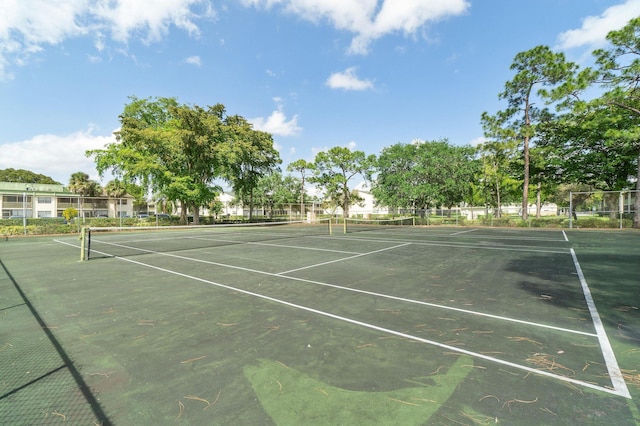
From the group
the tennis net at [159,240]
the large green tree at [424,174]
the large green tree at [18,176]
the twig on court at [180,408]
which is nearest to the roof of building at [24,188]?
the large green tree at [18,176]

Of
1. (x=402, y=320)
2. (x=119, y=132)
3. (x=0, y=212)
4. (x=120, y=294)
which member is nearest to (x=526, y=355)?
(x=402, y=320)

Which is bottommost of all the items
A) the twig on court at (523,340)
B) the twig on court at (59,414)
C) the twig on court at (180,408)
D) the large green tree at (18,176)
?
the twig on court at (523,340)

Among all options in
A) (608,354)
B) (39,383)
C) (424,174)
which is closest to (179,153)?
(424,174)

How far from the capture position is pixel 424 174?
128 ft

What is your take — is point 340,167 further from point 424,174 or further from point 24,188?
point 24,188

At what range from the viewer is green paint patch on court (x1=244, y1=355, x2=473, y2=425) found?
7.88ft

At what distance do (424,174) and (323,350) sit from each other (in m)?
38.9

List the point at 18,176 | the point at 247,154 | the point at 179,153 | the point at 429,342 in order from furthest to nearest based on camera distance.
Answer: the point at 18,176 < the point at 247,154 < the point at 179,153 < the point at 429,342

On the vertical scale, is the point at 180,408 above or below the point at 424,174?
below

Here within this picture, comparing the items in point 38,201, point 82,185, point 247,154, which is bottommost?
point 38,201

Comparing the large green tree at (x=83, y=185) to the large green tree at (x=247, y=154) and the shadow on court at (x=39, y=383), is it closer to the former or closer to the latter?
the large green tree at (x=247, y=154)

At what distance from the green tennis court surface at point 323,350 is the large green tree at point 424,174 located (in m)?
31.7

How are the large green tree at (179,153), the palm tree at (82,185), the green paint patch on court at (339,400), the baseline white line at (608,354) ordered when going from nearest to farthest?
the green paint patch on court at (339,400) < the baseline white line at (608,354) < the large green tree at (179,153) < the palm tree at (82,185)

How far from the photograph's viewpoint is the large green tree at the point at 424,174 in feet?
124
